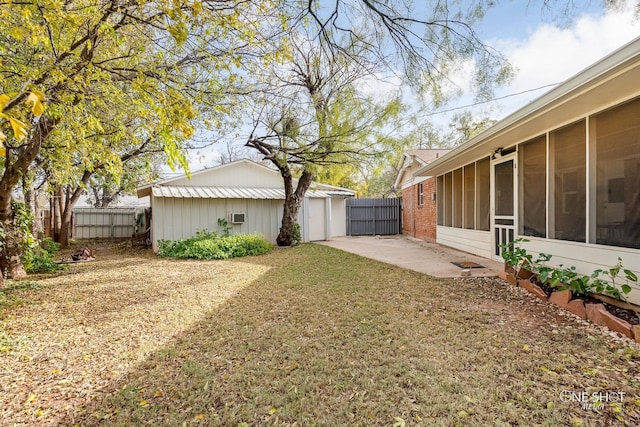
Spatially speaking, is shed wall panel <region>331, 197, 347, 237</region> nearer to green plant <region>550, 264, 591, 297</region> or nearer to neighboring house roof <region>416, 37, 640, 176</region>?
neighboring house roof <region>416, 37, 640, 176</region>

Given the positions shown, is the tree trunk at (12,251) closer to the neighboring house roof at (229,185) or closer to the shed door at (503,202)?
the neighboring house roof at (229,185)

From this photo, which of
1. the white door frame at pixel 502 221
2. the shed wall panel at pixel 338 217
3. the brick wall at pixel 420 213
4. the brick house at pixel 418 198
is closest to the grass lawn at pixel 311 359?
the white door frame at pixel 502 221

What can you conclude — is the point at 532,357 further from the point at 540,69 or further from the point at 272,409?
the point at 540,69

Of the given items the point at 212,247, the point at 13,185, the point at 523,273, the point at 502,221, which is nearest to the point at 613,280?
the point at 523,273

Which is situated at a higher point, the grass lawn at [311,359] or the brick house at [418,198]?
the brick house at [418,198]

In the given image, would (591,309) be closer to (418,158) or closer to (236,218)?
(236,218)

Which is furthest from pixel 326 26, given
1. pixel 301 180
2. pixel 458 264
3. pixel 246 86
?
pixel 301 180

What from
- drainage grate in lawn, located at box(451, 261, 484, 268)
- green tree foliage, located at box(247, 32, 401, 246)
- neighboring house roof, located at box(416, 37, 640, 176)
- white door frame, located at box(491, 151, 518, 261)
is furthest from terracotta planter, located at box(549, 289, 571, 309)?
green tree foliage, located at box(247, 32, 401, 246)

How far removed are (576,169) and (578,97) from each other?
3.94 feet

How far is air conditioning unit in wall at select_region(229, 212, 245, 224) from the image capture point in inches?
437

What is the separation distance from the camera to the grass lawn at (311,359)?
2.14 m

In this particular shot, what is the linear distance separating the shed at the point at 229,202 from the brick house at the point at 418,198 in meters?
3.70

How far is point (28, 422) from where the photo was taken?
2.11 meters

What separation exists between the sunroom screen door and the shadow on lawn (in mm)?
2680
